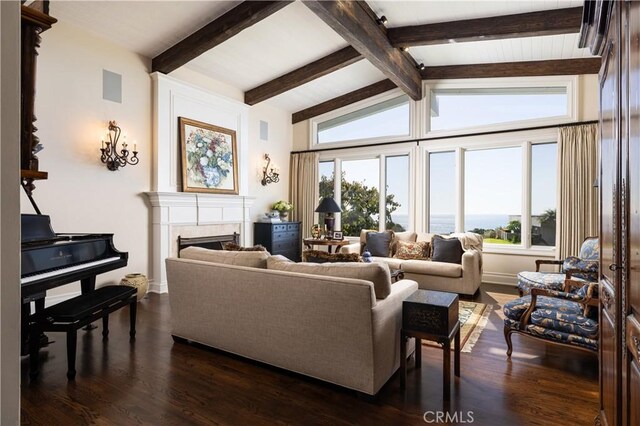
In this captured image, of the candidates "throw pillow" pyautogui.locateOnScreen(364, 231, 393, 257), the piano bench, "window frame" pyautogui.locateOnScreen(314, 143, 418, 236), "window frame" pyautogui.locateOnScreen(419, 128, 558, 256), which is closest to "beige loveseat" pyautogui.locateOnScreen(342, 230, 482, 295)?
"throw pillow" pyautogui.locateOnScreen(364, 231, 393, 257)

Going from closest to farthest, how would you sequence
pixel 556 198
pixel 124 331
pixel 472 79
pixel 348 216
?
pixel 124 331 → pixel 556 198 → pixel 472 79 → pixel 348 216

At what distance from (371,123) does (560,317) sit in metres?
5.12

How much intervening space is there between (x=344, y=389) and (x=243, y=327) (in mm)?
870

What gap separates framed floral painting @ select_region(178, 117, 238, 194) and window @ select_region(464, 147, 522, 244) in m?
4.14

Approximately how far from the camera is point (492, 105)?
5.74 m

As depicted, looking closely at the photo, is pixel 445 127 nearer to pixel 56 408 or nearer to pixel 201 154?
pixel 201 154

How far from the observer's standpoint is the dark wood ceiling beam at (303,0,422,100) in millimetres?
3705

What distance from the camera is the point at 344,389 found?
2.29 m

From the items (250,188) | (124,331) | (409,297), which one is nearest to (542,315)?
(409,297)

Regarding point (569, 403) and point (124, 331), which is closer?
point (569, 403)

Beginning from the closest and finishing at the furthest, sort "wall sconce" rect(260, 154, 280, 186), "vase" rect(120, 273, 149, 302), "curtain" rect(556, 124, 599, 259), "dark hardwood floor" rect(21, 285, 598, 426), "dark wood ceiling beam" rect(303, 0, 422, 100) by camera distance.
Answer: "dark hardwood floor" rect(21, 285, 598, 426) → "dark wood ceiling beam" rect(303, 0, 422, 100) → "vase" rect(120, 273, 149, 302) → "curtain" rect(556, 124, 599, 259) → "wall sconce" rect(260, 154, 280, 186)

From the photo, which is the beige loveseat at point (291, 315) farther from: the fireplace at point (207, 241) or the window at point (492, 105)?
the window at point (492, 105)

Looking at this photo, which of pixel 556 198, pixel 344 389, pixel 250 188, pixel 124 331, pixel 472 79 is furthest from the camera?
pixel 250 188

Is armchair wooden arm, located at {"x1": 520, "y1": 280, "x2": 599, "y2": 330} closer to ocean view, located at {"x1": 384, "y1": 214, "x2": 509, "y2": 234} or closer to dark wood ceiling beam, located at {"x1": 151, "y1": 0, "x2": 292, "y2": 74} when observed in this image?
ocean view, located at {"x1": 384, "y1": 214, "x2": 509, "y2": 234}
